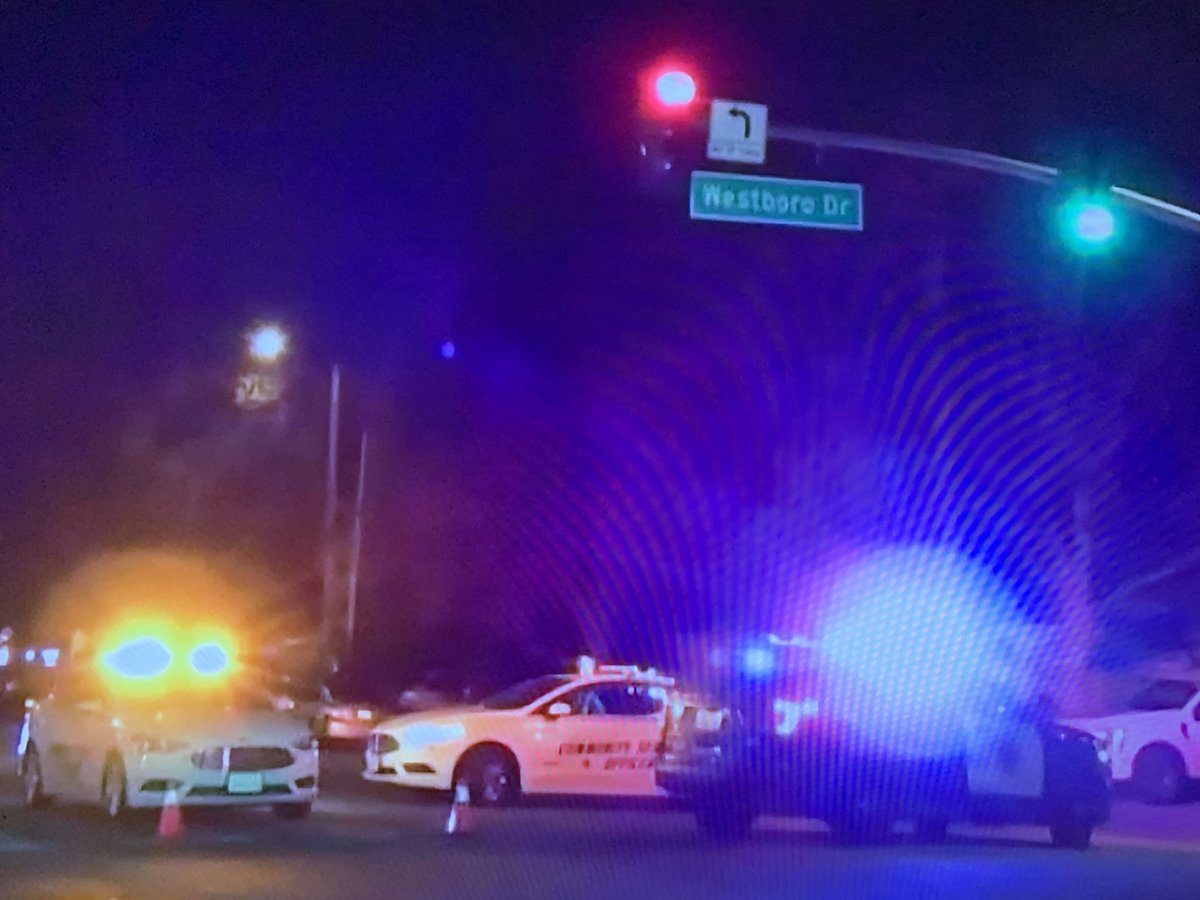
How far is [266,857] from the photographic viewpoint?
41.8ft

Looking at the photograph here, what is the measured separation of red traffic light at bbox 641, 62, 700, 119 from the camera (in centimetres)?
1222

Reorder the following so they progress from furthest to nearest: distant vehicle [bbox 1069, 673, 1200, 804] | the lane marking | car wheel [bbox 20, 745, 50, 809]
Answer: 1. distant vehicle [bbox 1069, 673, 1200, 804]
2. car wheel [bbox 20, 745, 50, 809]
3. the lane marking

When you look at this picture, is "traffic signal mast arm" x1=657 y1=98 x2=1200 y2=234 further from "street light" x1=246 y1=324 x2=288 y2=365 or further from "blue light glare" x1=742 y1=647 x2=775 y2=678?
"street light" x1=246 y1=324 x2=288 y2=365

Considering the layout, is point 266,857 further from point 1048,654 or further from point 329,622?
point 329,622

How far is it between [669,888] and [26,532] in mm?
46415

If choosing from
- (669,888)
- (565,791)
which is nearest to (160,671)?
(565,791)

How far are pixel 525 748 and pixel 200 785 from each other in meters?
3.78

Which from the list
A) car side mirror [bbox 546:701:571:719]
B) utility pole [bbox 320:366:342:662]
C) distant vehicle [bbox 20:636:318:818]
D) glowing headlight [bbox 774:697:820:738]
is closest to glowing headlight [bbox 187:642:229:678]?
distant vehicle [bbox 20:636:318:818]

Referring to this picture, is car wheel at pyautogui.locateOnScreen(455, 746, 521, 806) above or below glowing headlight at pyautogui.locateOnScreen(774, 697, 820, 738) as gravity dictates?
below

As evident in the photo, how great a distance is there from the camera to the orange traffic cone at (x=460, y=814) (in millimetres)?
14992

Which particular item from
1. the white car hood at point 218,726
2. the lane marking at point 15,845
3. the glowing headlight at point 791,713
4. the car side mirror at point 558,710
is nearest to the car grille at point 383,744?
the car side mirror at point 558,710

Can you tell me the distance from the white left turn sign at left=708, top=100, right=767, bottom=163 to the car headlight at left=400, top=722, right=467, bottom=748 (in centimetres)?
718

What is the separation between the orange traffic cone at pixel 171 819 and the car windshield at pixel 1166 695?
11.7 metres

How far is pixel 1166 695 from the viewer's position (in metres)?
20.7
